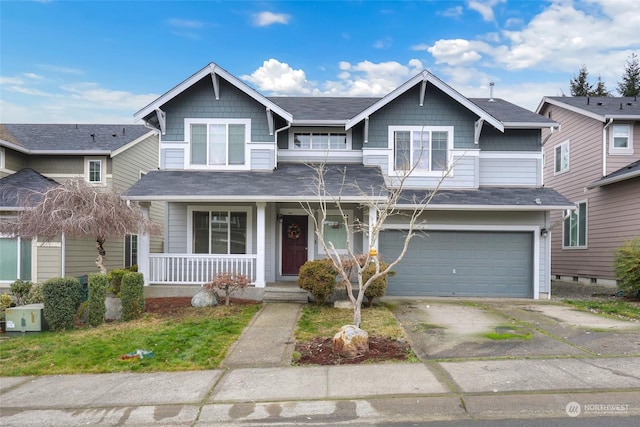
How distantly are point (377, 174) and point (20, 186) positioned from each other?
11.9 m

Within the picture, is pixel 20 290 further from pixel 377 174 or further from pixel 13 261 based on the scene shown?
pixel 377 174

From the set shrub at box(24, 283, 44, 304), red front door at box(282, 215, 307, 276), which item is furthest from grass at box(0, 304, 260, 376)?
red front door at box(282, 215, 307, 276)

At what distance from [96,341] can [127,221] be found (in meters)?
3.29

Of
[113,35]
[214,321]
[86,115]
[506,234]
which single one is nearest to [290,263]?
[214,321]

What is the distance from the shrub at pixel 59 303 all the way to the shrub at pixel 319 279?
514cm

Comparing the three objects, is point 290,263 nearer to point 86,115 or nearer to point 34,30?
point 34,30

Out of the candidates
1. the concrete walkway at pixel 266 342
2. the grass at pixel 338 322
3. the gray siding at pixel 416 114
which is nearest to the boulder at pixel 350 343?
the concrete walkway at pixel 266 342

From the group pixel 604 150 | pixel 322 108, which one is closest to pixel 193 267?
pixel 322 108

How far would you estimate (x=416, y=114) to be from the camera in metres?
14.1

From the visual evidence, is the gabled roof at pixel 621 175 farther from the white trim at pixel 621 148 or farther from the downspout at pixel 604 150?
the white trim at pixel 621 148

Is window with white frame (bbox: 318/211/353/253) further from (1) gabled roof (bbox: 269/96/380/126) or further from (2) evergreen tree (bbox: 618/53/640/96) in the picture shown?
(2) evergreen tree (bbox: 618/53/640/96)

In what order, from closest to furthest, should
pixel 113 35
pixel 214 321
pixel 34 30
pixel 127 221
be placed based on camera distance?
pixel 214 321
pixel 127 221
pixel 34 30
pixel 113 35

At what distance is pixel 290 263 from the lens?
14250 mm

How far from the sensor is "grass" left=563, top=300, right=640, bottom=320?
10.6m
